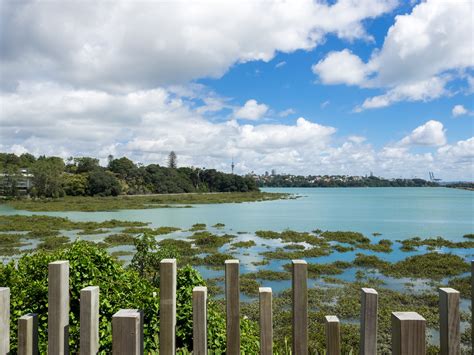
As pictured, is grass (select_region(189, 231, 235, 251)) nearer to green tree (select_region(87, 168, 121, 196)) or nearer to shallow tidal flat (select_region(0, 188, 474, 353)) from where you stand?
shallow tidal flat (select_region(0, 188, 474, 353))

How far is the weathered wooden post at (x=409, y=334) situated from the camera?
1.12m

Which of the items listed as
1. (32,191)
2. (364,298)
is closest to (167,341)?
(364,298)

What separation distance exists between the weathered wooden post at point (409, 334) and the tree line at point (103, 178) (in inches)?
2010

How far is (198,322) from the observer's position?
1371mm

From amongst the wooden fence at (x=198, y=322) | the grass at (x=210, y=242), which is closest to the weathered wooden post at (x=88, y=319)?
the wooden fence at (x=198, y=322)

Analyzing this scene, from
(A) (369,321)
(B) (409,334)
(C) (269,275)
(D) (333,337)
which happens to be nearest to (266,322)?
(D) (333,337)

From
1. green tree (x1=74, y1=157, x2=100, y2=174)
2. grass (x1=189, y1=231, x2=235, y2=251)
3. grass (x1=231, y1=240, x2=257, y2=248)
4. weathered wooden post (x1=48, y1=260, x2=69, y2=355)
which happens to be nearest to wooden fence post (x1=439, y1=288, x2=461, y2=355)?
weathered wooden post (x1=48, y1=260, x2=69, y2=355)

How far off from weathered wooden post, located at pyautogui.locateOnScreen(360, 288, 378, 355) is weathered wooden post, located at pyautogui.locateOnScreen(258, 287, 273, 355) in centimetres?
36

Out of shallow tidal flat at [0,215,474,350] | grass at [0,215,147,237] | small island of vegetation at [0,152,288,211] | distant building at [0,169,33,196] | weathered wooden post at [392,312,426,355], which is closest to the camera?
weathered wooden post at [392,312,426,355]

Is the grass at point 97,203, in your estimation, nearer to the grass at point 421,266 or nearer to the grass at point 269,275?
the grass at point 269,275

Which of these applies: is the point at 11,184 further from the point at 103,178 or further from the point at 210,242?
the point at 210,242

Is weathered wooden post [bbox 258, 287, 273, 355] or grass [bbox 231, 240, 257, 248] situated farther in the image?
grass [bbox 231, 240, 257, 248]

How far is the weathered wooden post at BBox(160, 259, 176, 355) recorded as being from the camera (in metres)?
1.36

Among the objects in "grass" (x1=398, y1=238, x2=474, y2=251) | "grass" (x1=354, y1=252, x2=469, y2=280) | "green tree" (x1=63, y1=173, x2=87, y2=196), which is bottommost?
"grass" (x1=398, y1=238, x2=474, y2=251)
